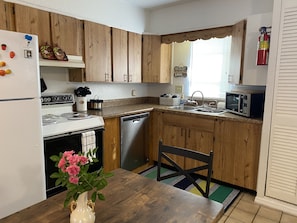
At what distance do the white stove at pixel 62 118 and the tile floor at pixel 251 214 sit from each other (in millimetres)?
1665

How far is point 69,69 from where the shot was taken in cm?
284

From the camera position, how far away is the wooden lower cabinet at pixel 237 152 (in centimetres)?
249

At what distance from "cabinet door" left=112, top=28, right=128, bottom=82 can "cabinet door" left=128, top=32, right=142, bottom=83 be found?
9 centimetres

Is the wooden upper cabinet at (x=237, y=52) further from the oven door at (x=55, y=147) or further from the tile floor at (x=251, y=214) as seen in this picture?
the oven door at (x=55, y=147)

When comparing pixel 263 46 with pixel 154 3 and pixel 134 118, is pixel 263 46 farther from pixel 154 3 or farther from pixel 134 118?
pixel 154 3

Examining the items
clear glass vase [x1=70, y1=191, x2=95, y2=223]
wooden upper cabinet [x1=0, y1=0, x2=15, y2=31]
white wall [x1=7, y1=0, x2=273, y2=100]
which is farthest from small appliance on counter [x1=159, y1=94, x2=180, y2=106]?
clear glass vase [x1=70, y1=191, x2=95, y2=223]

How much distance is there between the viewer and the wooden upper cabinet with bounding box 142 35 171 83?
358cm

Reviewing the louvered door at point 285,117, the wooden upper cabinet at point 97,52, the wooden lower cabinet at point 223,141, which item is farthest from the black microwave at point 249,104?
the wooden upper cabinet at point 97,52

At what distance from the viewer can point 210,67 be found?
141 inches

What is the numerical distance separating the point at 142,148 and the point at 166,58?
1.60 metres

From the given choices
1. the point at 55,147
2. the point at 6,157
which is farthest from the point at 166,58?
the point at 6,157

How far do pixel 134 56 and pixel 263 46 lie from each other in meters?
1.84

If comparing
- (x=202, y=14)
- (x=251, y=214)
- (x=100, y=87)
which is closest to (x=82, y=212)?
(x=251, y=214)

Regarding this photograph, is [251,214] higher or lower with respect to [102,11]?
lower
